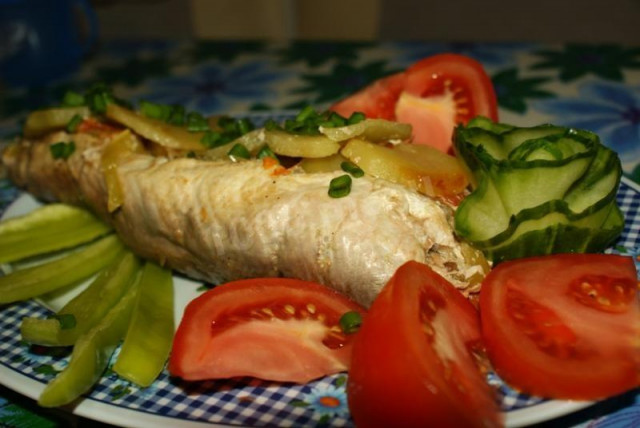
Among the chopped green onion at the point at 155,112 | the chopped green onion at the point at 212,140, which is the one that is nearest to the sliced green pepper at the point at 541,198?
the chopped green onion at the point at 212,140

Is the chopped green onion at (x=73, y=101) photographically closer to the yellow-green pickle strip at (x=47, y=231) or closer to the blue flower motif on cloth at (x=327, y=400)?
the yellow-green pickle strip at (x=47, y=231)

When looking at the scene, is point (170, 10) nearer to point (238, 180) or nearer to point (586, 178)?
point (238, 180)

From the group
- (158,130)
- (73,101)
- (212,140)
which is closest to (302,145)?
(212,140)

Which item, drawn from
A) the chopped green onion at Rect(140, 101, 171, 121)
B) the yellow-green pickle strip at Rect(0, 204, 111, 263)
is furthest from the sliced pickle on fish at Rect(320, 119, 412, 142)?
the yellow-green pickle strip at Rect(0, 204, 111, 263)

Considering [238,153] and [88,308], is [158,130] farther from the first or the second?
[88,308]

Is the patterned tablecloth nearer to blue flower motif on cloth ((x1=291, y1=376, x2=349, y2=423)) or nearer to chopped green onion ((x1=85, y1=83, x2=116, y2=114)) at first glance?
chopped green onion ((x1=85, y1=83, x2=116, y2=114))

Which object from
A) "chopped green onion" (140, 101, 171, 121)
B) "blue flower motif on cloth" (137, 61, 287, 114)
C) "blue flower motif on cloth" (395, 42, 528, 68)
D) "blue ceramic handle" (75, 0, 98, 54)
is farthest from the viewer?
"blue ceramic handle" (75, 0, 98, 54)

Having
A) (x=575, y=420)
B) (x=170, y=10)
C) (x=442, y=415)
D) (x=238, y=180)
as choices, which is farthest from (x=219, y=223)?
(x=170, y=10)
